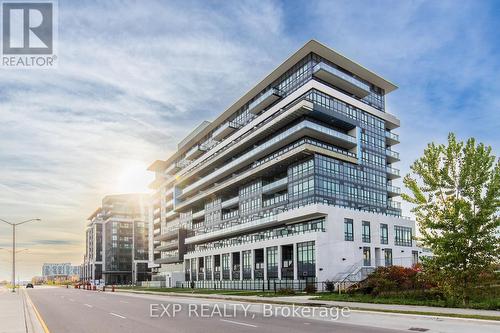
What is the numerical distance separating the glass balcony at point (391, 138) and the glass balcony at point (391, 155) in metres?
1.70

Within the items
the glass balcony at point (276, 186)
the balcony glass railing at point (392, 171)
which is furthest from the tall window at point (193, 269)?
the balcony glass railing at point (392, 171)

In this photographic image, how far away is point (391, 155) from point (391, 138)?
107 inches

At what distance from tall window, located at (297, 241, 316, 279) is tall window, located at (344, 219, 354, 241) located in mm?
5273

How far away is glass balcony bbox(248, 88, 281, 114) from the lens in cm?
6812

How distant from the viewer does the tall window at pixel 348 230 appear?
5788cm

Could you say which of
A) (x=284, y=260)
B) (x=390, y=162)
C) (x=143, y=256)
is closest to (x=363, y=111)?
(x=390, y=162)

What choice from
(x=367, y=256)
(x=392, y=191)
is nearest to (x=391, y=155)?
(x=392, y=191)

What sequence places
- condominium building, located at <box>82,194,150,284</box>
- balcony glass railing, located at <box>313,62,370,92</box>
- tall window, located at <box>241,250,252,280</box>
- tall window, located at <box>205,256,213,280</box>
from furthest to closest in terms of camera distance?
1. condominium building, located at <box>82,194,150,284</box>
2. tall window, located at <box>205,256,213,280</box>
3. tall window, located at <box>241,250,252,280</box>
4. balcony glass railing, located at <box>313,62,370,92</box>

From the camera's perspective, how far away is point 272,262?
62781 millimetres

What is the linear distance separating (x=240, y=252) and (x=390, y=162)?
27698mm

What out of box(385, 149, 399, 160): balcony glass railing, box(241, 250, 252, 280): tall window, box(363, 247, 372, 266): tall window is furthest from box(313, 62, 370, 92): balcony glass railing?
box(241, 250, 252, 280): tall window

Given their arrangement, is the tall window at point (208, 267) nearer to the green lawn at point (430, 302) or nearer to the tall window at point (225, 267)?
the tall window at point (225, 267)

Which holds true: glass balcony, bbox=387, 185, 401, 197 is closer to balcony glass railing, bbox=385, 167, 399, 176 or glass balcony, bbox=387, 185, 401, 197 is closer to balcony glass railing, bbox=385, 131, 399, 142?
balcony glass railing, bbox=385, 167, 399, 176

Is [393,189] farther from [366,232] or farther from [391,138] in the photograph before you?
[366,232]
